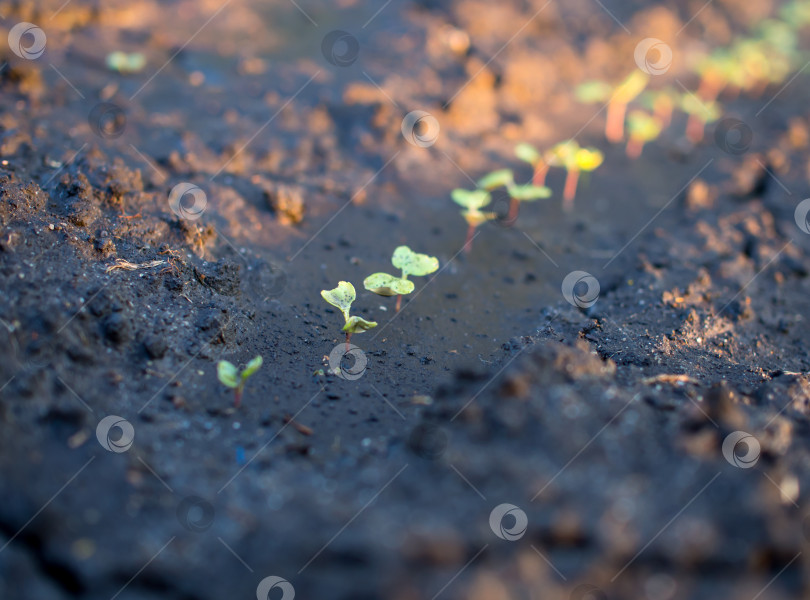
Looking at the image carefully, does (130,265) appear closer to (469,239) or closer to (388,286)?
(388,286)

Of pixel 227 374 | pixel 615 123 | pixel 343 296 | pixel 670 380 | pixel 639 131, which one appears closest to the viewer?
pixel 227 374

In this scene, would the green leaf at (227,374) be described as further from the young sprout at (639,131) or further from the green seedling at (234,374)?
the young sprout at (639,131)

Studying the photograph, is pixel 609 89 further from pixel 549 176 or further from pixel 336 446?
pixel 336 446

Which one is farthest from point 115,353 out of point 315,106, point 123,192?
point 315,106

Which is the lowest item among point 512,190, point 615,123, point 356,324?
point 356,324

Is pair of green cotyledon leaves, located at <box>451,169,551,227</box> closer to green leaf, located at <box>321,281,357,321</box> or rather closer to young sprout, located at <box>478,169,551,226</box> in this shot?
young sprout, located at <box>478,169,551,226</box>

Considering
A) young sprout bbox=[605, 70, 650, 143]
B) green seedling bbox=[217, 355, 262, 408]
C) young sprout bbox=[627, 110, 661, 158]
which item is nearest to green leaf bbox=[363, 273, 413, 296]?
green seedling bbox=[217, 355, 262, 408]

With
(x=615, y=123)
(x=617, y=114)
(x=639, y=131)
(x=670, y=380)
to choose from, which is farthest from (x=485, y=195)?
(x=617, y=114)
